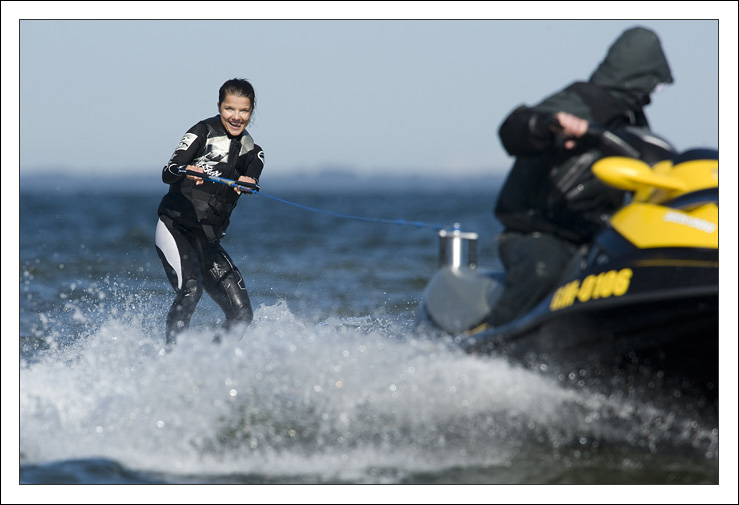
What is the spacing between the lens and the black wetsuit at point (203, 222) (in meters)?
5.01

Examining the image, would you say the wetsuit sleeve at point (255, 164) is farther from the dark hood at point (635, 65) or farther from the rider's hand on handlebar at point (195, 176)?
the dark hood at point (635, 65)

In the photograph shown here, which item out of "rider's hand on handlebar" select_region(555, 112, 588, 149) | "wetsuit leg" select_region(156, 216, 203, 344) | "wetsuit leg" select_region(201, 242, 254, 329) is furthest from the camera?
"wetsuit leg" select_region(201, 242, 254, 329)

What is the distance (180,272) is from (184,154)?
0.64 metres

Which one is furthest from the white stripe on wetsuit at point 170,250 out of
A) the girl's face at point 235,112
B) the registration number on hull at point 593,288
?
the registration number on hull at point 593,288

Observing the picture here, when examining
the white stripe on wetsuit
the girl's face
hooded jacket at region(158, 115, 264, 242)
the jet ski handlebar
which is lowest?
the white stripe on wetsuit

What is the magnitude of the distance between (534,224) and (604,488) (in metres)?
1.10

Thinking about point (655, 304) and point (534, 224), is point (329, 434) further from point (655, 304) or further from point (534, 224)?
point (655, 304)

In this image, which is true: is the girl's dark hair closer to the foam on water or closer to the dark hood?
the foam on water

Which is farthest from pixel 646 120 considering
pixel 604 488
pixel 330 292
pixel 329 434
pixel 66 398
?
pixel 330 292

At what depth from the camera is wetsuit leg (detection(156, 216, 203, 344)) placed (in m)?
5.00

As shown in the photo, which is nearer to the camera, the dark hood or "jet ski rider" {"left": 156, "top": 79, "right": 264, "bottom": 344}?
the dark hood

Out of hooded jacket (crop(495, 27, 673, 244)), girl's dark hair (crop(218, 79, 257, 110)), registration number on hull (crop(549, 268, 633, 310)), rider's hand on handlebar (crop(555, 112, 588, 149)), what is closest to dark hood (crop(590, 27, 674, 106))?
hooded jacket (crop(495, 27, 673, 244))

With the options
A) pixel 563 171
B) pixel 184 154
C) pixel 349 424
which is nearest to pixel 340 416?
pixel 349 424

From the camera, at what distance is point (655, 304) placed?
3312mm
